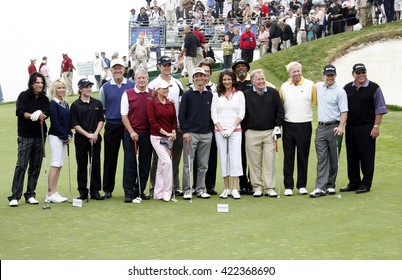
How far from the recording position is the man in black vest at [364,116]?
47.6 ft

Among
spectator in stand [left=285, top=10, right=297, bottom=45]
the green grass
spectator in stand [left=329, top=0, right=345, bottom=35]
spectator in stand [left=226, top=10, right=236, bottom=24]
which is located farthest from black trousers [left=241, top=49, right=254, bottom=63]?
the green grass

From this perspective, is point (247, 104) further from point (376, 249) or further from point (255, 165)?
point (376, 249)

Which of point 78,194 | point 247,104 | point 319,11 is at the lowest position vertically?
point 78,194

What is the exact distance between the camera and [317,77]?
31.8 meters

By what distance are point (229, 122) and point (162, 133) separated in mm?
1090

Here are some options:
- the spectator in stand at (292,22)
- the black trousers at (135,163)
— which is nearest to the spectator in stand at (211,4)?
the spectator in stand at (292,22)

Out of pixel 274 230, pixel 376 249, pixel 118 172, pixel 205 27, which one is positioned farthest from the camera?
pixel 205 27

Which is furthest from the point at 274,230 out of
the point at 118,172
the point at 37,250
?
the point at 118,172

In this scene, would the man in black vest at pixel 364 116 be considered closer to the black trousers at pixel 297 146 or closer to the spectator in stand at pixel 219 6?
the black trousers at pixel 297 146

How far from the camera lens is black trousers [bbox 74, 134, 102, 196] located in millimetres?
14430

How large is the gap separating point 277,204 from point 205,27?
2987 centimetres

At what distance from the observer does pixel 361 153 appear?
1470cm

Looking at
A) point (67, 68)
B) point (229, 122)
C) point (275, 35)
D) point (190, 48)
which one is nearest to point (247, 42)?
point (275, 35)

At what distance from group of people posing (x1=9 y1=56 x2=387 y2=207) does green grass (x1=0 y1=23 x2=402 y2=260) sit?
40cm
